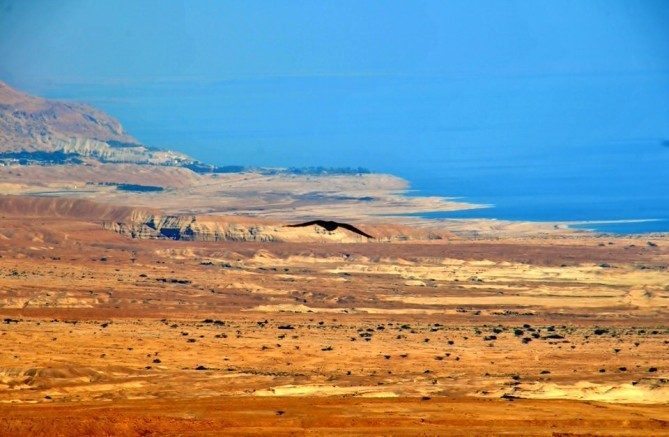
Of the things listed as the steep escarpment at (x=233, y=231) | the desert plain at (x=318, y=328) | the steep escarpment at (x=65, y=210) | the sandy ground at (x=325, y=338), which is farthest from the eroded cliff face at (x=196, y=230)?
the steep escarpment at (x=65, y=210)

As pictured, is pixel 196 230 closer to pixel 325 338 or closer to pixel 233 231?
pixel 233 231

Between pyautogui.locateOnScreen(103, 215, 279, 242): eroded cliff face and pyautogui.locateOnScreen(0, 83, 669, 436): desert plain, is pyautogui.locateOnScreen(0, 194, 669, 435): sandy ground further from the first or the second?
pyautogui.locateOnScreen(103, 215, 279, 242): eroded cliff face

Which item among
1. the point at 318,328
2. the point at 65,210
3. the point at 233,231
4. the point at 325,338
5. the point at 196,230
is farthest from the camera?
the point at 65,210

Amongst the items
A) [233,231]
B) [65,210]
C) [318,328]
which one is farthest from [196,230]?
[318,328]

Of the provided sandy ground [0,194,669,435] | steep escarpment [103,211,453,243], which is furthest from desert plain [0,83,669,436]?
steep escarpment [103,211,453,243]

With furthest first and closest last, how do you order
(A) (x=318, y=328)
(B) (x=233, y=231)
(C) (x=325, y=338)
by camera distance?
(B) (x=233, y=231), (A) (x=318, y=328), (C) (x=325, y=338)

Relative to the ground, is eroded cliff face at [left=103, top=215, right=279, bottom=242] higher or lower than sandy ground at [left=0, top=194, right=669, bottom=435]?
higher

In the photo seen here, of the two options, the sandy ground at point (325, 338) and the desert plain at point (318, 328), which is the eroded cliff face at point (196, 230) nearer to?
the desert plain at point (318, 328)

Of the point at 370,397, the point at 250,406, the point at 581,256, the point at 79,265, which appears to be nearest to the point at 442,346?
the point at 370,397
